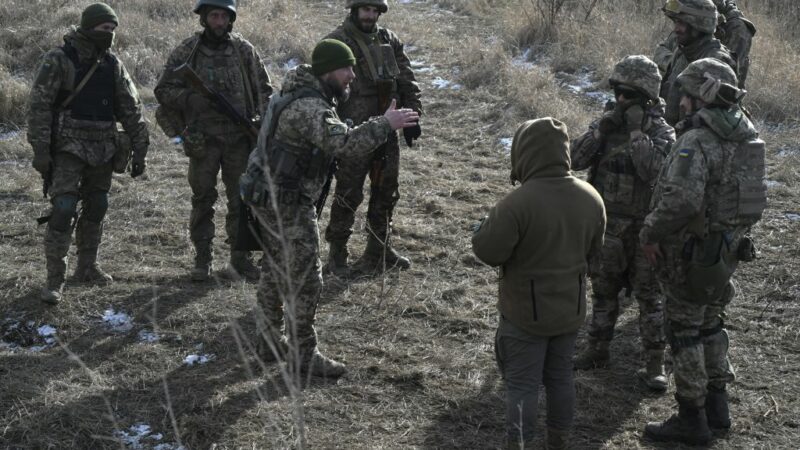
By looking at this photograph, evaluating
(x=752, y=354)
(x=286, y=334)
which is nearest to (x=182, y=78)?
(x=286, y=334)

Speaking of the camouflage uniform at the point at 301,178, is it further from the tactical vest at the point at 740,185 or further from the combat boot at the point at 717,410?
the combat boot at the point at 717,410

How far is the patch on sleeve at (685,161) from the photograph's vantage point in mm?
4379

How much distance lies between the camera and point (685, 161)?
4.38m

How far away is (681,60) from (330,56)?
9.74 feet

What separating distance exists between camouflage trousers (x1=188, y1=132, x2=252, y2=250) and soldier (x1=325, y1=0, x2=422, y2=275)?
776 mm

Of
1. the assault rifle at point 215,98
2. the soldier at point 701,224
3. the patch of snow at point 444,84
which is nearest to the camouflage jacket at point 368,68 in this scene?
the assault rifle at point 215,98

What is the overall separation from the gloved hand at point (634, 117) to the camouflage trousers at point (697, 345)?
100 cm

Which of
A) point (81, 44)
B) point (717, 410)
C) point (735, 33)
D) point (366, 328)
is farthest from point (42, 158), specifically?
point (735, 33)

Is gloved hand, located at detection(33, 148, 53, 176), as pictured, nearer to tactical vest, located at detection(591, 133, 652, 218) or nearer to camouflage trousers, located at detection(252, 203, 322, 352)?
camouflage trousers, located at detection(252, 203, 322, 352)

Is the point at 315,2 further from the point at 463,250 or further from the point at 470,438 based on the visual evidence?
the point at 470,438

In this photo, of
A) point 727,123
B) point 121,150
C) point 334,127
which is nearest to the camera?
point 727,123

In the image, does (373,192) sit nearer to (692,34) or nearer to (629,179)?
(629,179)

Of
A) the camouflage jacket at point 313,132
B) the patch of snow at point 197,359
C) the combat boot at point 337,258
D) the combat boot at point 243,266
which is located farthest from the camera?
the combat boot at point 337,258

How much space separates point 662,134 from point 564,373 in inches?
68.8
